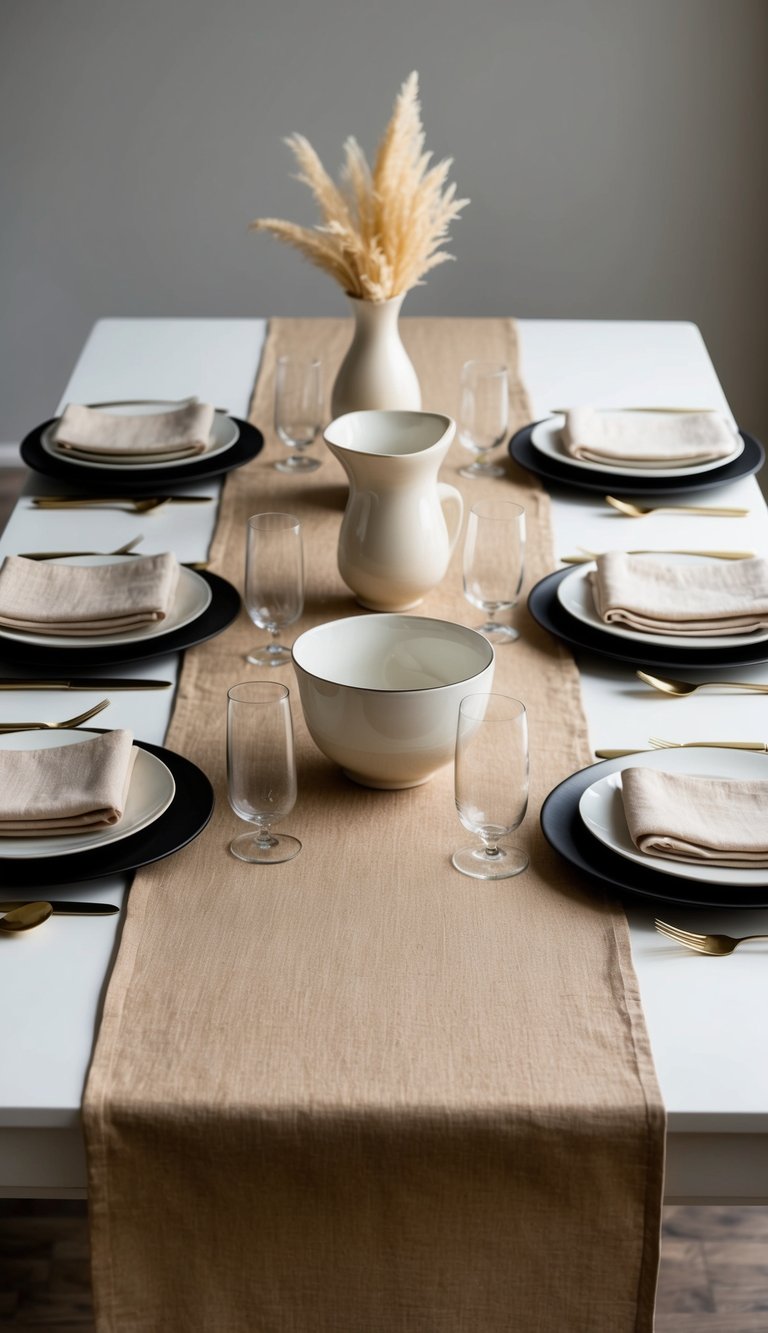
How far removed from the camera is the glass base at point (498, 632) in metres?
1.53

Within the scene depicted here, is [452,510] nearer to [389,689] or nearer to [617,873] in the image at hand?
[389,689]

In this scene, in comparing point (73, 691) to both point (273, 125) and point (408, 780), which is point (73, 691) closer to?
point (408, 780)

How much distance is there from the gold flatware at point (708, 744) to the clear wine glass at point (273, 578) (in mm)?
410

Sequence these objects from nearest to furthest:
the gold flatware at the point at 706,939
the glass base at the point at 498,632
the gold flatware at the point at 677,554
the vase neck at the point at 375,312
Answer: the gold flatware at the point at 706,939
the glass base at the point at 498,632
the gold flatware at the point at 677,554
the vase neck at the point at 375,312

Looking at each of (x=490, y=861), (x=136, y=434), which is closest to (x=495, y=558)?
(x=490, y=861)

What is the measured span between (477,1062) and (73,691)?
68 centimetres

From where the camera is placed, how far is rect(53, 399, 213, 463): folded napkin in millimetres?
1938

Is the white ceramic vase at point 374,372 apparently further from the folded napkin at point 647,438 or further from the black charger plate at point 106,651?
the black charger plate at point 106,651

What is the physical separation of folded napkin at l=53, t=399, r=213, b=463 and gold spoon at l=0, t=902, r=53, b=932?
97cm

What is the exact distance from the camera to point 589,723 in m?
1.37

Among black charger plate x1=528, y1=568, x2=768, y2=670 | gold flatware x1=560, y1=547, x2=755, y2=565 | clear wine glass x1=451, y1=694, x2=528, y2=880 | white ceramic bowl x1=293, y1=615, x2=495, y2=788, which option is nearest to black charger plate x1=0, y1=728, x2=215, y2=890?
white ceramic bowl x1=293, y1=615, x2=495, y2=788

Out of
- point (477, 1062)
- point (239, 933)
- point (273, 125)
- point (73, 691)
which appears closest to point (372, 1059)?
point (477, 1062)

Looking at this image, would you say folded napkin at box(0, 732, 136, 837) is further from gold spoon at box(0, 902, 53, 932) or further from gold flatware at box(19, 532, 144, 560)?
gold flatware at box(19, 532, 144, 560)

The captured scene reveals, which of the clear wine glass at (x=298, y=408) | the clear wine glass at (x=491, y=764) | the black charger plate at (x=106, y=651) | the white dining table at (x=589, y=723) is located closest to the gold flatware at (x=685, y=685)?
the white dining table at (x=589, y=723)
